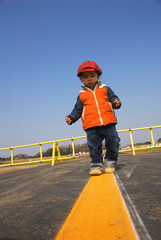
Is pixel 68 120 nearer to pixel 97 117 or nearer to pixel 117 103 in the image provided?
pixel 97 117

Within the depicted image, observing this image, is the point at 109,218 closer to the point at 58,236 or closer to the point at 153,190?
the point at 58,236

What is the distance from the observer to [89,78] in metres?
2.69

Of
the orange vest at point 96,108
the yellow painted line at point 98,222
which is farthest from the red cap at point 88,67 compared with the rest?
the yellow painted line at point 98,222

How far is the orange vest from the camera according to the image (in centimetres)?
231

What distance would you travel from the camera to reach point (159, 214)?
0.63 metres

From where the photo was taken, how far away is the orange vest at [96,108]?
2.31 metres

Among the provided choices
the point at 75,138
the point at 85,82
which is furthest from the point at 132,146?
the point at 85,82

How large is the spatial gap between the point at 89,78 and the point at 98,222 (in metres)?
2.27

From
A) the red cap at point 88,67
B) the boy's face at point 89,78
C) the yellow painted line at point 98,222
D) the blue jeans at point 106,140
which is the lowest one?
the yellow painted line at point 98,222

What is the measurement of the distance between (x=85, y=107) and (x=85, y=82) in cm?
44

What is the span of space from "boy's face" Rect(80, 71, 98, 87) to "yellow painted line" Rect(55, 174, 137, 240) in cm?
199

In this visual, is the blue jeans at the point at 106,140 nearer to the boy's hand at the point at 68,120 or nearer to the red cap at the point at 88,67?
the boy's hand at the point at 68,120

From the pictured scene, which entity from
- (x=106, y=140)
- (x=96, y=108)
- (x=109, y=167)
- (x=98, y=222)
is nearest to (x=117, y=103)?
(x=96, y=108)

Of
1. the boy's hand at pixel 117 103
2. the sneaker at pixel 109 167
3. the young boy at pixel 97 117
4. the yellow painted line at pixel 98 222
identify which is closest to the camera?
the yellow painted line at pixel 98 222
